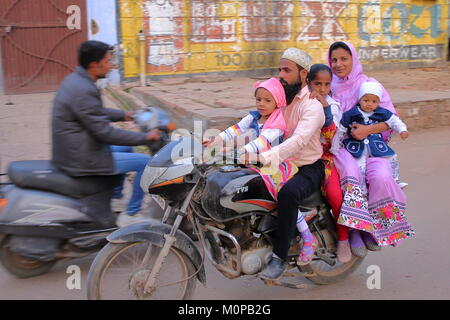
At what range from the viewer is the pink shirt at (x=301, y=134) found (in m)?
2.96

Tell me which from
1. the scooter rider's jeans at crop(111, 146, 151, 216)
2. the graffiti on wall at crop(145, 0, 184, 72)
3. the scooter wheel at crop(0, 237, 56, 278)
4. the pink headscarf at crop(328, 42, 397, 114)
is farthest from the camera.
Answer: the graffiti on wall at crop(145, 0, 184, 72)

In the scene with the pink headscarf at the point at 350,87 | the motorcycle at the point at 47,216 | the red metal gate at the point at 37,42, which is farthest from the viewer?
the red metal gate at the point at 37,42

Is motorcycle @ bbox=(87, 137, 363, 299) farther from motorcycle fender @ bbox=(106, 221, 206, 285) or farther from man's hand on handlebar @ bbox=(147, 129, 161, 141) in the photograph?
man's hand on handlebar @ bbox=(147, 129, 161, 141)

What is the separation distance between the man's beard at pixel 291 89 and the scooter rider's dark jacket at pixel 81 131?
3.48 feet

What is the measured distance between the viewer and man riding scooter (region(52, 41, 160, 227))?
3.41 metres

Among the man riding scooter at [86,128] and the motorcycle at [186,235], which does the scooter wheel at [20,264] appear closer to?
the man riding scooter at [86,128]

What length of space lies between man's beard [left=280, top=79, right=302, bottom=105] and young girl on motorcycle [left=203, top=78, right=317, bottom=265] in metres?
0.11

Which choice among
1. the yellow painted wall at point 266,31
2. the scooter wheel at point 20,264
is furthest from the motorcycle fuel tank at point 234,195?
the yellow painted wall at point 266,31

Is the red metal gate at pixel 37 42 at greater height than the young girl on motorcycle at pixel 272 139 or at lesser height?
greater

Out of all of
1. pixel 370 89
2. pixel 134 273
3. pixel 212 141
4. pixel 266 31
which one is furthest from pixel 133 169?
pixel 266 31

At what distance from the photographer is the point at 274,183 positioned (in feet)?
10.0

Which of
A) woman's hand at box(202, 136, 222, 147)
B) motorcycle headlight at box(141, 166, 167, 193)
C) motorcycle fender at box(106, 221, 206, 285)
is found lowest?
motorcycle fender at box(106, 221, 206, 285)

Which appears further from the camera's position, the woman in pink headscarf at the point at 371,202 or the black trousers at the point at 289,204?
the woman in pink headscarf at the point at 371,202

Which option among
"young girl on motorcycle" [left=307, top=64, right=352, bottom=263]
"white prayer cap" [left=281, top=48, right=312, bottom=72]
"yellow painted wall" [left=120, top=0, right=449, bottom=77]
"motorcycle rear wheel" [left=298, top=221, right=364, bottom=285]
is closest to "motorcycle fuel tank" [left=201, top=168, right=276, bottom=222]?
"young girl on motorcycle" [left=307, top=64, right=352, bottom=263]
